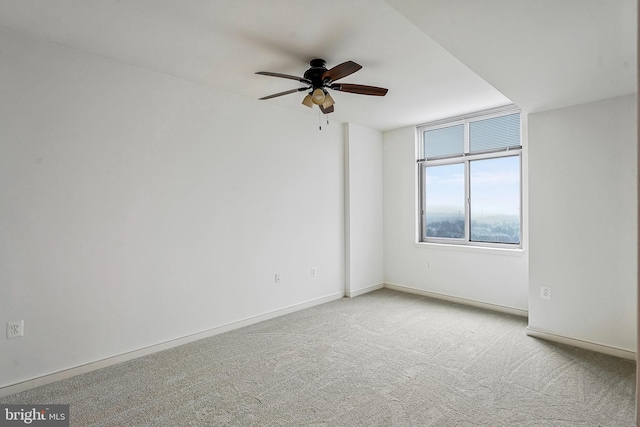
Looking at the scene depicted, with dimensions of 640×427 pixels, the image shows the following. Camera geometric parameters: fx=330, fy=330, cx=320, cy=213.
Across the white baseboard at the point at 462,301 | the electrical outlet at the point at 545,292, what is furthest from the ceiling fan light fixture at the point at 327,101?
the white baseboard at the point at 462,301

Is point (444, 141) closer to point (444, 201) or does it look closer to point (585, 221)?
point (444, 201)

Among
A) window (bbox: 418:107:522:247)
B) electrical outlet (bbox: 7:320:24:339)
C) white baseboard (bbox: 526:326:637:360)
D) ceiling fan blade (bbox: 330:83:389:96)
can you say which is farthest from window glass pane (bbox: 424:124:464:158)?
electrical outlet (bbox: 7:320:24:339)

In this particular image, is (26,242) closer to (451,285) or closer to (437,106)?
(437,106)

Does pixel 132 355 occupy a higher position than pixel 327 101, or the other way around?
pixel 327 101

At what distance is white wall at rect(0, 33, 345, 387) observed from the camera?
2461mm

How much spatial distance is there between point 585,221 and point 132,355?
4339mm

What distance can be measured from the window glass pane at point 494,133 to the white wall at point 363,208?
148 centimetres

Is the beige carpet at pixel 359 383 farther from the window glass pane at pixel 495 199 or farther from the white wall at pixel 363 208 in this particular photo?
the white wall at pixel 363 208

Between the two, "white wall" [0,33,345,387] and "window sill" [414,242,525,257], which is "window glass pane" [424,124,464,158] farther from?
"white wall" [0,33,345,387]

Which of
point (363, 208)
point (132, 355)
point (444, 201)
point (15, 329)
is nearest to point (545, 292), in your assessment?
point (444, 201)

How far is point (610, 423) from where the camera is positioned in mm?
2016

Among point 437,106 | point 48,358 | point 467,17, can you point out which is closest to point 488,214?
point 437,106

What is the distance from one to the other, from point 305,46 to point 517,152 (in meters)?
3.11

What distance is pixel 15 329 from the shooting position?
7.92 feet
